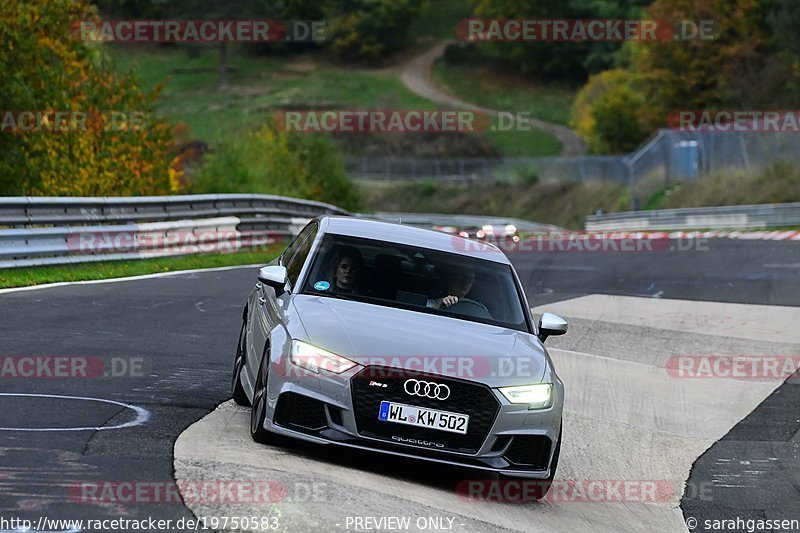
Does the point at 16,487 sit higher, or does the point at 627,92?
the point at 16,487

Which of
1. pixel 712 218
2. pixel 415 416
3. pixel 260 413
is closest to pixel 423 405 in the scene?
pixel 415 416

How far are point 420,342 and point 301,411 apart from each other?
830mm

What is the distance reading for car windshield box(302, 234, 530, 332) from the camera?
9453 mm

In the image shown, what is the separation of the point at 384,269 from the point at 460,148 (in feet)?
348

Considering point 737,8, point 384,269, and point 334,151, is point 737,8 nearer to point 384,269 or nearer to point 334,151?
point 334,151

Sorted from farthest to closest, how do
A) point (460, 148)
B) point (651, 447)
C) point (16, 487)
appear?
1. point (460, 148)
2. point (651, 447)
3. point (16, 487)

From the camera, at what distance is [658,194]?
63281 mm

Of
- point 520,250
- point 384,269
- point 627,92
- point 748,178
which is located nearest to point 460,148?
point 627,92

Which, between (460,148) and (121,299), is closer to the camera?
(121,299)

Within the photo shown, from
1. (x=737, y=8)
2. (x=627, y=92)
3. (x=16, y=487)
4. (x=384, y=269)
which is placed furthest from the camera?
(x=627, y=92)

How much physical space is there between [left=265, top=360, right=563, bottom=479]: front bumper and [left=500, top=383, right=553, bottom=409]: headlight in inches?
1.7
